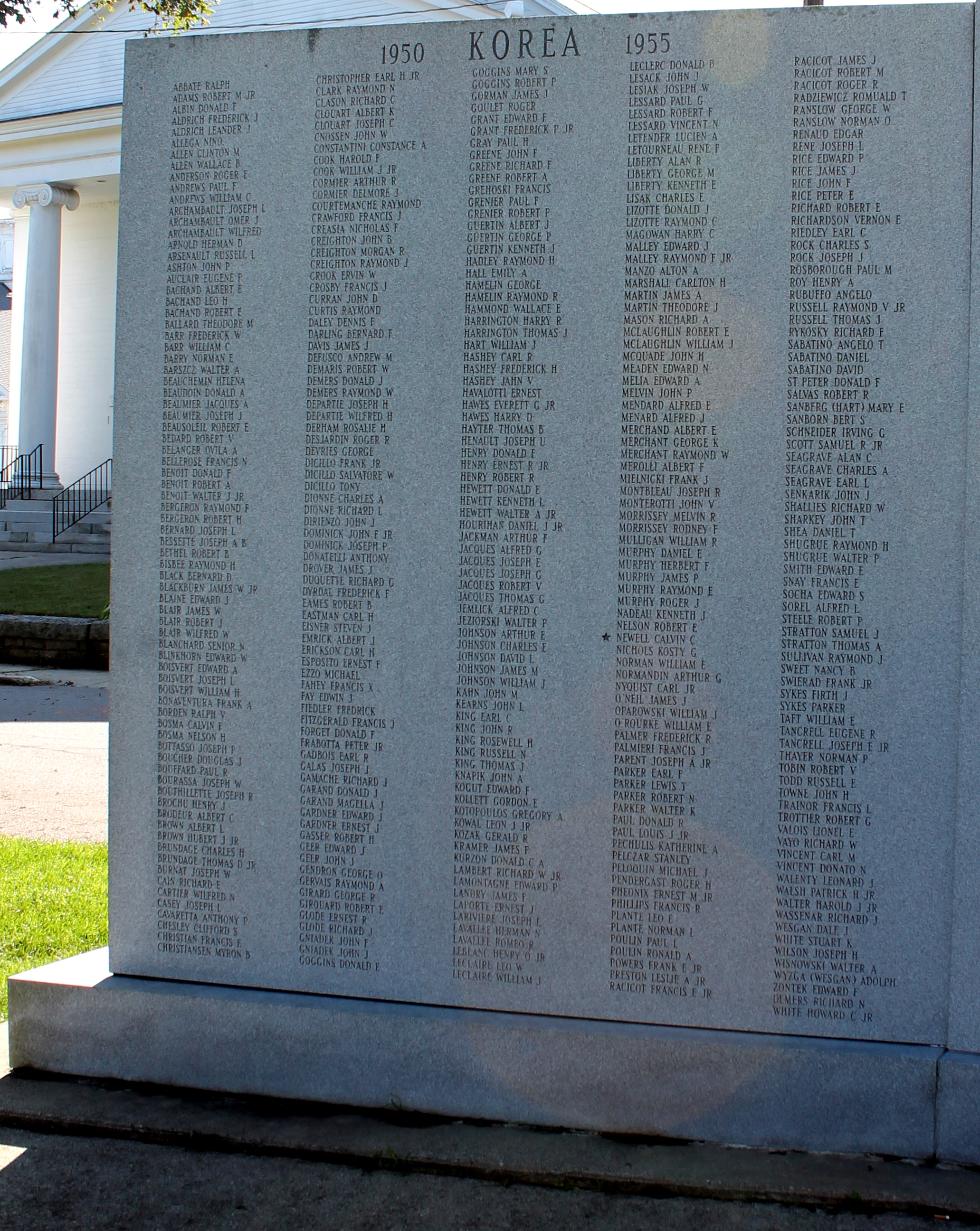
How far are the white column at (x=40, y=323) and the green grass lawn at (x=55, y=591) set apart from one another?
336 inches

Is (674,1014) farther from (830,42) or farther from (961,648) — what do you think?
(830,42)

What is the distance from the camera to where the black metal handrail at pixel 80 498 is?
→ 26366 mm

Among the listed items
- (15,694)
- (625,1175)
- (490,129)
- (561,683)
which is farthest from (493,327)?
(15,694)

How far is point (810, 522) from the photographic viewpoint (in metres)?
3.75

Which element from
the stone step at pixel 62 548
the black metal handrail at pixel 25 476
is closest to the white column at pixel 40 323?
the black metal handrail at pixel 25 476

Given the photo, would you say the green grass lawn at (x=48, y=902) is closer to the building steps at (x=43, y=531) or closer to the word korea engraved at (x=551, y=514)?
the word korea engraved at (x=551, y=514)

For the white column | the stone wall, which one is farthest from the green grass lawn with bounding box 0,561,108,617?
the white column

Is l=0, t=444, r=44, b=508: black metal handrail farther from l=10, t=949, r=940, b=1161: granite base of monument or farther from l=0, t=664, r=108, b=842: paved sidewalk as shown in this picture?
l=10, t=949, r=940, b=1161: granite base of monument

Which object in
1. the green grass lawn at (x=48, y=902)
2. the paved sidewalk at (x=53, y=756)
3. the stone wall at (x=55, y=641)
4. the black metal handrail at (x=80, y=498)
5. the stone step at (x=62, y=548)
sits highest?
the black metal handrail at (x=80, y=498)

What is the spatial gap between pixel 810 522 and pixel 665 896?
45.6 inches

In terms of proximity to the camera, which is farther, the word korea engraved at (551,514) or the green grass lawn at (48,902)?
the green grass lawn at (48,902)

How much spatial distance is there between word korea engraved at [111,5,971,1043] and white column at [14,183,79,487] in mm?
25306

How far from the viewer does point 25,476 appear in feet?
90.7

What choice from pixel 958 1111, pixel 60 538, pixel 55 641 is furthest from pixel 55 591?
pixel 958 1111
